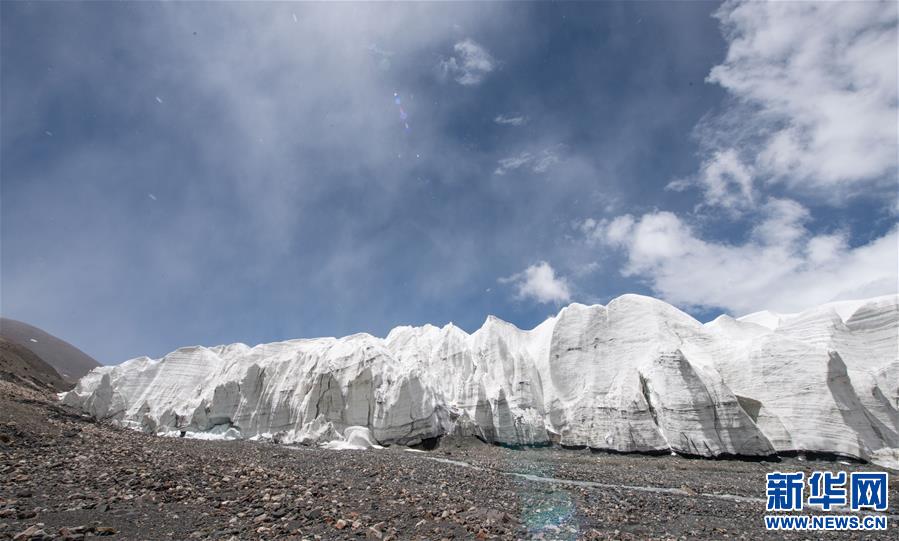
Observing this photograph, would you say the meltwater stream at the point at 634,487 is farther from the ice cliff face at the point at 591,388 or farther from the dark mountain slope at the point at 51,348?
the dark mountain slope at the point at 51,348

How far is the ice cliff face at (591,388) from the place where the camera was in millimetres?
31797

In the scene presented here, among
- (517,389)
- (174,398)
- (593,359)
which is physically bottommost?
(174,398)

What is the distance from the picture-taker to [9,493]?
9.09m

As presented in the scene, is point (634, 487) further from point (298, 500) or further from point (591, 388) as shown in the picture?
point (591, 388)

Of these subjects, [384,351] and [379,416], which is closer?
[379,416]

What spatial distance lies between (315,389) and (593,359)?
1085 inches

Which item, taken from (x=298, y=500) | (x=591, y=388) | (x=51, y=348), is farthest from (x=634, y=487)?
(x=51, y=348)

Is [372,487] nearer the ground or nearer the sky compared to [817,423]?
nearer the ground

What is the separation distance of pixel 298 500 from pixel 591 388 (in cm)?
3484

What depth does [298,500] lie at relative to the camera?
1076cm

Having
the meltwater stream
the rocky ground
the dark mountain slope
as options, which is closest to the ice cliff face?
the rocky ground

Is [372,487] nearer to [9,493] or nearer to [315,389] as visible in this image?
[9,493]

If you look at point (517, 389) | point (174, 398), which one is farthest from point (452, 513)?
point (174, 398)

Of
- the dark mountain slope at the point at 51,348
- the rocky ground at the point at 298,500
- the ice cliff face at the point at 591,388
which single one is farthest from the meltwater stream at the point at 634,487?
the dark mountain slope at the point at 51,348
